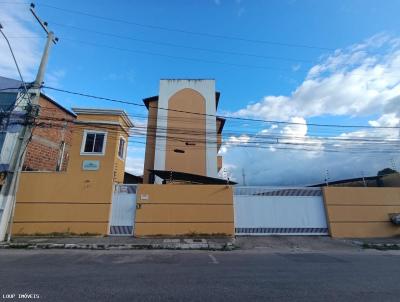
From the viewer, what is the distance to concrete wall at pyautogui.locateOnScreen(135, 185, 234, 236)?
39.5ft

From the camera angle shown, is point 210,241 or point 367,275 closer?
point 367,275

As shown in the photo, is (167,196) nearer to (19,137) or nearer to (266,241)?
(266,241)

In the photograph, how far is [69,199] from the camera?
12023mm

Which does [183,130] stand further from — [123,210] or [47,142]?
[123,210]

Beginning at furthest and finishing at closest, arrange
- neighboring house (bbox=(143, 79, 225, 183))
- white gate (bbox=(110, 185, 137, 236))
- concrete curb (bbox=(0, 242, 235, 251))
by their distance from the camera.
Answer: neighboring house (bbox=(143, 79, 225, 183)), white gate (bbox=(110, 185, 137, 236)), concrete curb (bbox=(0, 242, 235, 251))

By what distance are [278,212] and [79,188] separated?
33.3ft

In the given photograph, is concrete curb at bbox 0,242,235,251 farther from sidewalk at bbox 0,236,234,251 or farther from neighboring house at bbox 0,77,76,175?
neighboring house at bbox 0,77,76,175

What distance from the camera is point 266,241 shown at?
1142 centimetres

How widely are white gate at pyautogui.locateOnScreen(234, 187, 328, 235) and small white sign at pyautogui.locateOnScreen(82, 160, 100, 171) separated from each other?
7258mm

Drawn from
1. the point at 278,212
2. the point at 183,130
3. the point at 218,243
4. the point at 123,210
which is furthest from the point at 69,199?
the point at 183,130

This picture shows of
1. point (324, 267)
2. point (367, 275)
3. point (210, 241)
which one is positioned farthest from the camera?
point (210, 241)

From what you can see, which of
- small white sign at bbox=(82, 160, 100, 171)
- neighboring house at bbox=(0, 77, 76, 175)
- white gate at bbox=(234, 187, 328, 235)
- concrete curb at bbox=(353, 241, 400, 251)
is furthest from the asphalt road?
neighboring house at bbox=(0, 77, 76, 175)

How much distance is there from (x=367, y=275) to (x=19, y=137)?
45.5 ft

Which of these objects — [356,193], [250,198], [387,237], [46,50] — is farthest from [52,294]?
[387,237]
